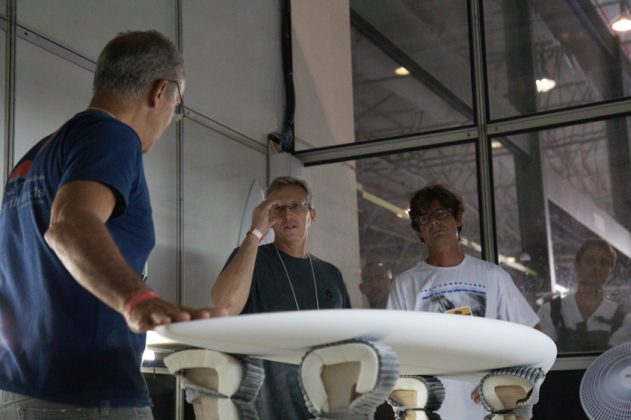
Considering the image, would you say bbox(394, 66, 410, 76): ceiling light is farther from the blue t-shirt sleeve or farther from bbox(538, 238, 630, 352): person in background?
the blue t-shirt sleeve

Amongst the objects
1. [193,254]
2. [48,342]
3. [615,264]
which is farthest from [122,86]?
[615,264]

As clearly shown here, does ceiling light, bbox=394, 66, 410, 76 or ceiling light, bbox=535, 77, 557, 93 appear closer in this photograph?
ceiling light, bbox=535, 77, 557, 93

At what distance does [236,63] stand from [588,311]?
83.2 inches

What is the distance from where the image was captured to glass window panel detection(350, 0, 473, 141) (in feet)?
14.3

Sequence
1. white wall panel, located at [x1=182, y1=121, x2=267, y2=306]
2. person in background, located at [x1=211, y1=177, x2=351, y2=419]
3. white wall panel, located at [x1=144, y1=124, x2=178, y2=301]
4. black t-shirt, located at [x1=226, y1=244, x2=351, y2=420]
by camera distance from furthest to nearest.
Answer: white wall panel, located at [x1=182, y1=121, x2=267, y2=306]
white wall panel, located at [x1=144, y1=124, x2=178, y2=301]
black t-shirt, located at [x1=226, y1=244, x2=351, y2=420]
person in background, located at [x1=211, y1=177, x2=351, y2=419]

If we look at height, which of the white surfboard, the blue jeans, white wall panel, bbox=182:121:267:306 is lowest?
the blue jeans

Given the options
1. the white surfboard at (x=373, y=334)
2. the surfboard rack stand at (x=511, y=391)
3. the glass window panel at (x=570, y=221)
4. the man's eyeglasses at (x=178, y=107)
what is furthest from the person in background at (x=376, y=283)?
the white surfboard at (x=373, y=334)

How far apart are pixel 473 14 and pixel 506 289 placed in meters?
1.94

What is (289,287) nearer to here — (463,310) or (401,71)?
(463,310)

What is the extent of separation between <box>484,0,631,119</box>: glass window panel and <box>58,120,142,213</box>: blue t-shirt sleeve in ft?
10.4

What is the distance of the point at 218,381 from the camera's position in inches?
45.7

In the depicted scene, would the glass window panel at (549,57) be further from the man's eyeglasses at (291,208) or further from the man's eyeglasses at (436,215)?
the man's eyeglasses at (291,208)

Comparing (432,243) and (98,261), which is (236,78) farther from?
(98,261)

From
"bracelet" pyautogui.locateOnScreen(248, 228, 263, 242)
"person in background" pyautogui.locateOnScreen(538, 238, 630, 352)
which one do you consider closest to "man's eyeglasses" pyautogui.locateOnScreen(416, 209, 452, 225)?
"bracelet" pyautogui.locateOnScreen(248, 228, 263, 242)
